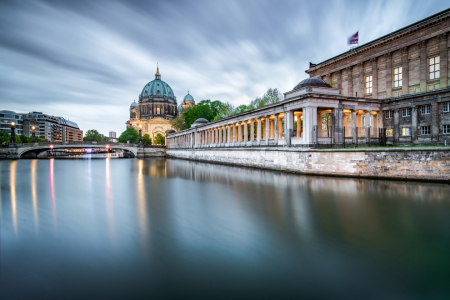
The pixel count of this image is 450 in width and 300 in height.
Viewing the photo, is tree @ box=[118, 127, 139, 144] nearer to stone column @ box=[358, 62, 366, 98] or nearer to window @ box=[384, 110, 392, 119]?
stone column @ box=[358, 62, 366, 98]

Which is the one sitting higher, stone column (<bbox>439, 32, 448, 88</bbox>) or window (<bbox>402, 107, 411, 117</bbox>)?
stone column (<bbox>439, 32, 448, 88</bbox>)

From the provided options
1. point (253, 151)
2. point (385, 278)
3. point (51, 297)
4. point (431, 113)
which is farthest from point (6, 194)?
point (431, 113)

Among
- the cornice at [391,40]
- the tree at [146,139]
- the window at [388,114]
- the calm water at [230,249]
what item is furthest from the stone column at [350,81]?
the tree at [146,139]

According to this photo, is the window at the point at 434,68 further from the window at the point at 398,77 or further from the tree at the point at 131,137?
the tree at the point at 131,137

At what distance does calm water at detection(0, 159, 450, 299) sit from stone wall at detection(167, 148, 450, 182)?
5.15 metres

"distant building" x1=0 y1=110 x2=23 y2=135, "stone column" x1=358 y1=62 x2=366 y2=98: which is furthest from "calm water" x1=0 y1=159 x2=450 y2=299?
"distant building" x1=0 y1=110 x2=23 y2=135

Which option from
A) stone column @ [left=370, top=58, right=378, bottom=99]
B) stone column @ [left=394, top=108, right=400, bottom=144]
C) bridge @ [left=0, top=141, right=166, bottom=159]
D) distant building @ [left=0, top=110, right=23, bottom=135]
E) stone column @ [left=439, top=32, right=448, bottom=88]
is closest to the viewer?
stone column @ [left=394, top=108, right=400, bottom=144]

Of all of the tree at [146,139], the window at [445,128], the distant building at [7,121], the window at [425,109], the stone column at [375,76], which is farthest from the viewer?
the tree at [146,139]

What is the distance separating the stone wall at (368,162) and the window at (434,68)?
69.3 feet

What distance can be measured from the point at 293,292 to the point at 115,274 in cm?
→ 347

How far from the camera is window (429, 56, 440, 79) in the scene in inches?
1180

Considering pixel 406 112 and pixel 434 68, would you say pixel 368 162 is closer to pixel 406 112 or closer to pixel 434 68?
pixel 406 112

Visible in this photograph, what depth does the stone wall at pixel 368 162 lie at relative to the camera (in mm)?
15594

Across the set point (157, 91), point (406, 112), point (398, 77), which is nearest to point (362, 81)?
point (398, 77)
